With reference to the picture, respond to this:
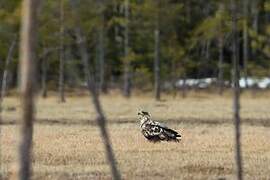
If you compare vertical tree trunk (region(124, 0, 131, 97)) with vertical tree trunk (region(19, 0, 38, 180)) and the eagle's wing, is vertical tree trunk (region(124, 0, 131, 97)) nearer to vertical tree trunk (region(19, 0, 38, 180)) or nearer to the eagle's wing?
the eagle's wing

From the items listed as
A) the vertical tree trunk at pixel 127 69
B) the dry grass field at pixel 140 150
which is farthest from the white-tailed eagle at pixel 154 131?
the vertical tree trunk at pixel 127 69

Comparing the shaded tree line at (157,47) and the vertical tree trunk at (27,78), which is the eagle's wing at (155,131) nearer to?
the vertical tree trunk at (27,78)

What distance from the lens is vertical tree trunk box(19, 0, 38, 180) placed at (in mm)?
6719

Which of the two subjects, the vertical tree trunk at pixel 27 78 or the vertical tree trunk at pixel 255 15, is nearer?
the vertical tree trunk at pixel 27 78

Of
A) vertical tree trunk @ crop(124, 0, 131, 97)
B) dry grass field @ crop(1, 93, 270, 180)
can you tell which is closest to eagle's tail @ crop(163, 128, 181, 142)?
dry grass field @ crop(1, 93, 270, 180)

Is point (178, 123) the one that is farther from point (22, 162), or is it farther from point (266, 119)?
point (22, 162)

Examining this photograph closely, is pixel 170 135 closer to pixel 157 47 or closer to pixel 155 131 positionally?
pixel 155 131

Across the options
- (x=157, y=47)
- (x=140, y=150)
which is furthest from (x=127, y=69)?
(x=140, y=150)

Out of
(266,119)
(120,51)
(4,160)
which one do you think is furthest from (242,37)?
(4,160)

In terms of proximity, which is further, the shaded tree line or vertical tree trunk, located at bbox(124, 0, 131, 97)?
vertical tree trunk, located at bbox(124, 0, 131, 97)

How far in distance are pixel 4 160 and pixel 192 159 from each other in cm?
309

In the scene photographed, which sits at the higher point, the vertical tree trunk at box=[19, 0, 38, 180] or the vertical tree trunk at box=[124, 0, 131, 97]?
the vertical tree trunk at box=[19, 0, 38, 180]

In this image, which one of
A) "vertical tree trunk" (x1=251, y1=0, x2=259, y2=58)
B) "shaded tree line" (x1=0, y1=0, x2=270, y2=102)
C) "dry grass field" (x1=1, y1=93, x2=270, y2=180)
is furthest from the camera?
"vertical tree trunk" (x1=251, y1=0, x2=259, y2=58)

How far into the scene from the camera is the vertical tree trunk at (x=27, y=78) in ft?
22.0
